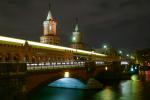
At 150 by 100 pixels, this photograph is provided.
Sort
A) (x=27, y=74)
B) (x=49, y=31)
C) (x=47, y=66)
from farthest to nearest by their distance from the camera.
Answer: (x=49, y=31) → (x=47, y=66) → (x=27, y=74)

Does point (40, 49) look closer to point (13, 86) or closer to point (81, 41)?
point (13, 86)

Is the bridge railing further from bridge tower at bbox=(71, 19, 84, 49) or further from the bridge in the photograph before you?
bridge tower at bbox=(71, 19, 84, 49)

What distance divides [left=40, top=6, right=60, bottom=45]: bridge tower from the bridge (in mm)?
30756

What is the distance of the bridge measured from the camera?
35562mm

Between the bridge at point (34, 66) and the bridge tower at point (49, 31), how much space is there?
30.8 m

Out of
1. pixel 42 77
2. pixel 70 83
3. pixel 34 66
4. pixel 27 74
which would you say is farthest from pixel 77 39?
pixel 27 74

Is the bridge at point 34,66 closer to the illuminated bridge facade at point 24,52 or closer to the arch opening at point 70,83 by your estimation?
the illuminated bridge facade at point 24,52

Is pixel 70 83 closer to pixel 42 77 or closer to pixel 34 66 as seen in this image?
pixel 42 77

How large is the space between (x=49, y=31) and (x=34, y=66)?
333 ft

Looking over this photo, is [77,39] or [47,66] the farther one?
[77,39]

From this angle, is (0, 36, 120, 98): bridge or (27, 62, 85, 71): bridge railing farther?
(27, 62, 85, 71): bridge railing

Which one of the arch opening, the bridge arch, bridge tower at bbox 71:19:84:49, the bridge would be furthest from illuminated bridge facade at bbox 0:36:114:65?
bridge tower at bbox 71:19:84:49

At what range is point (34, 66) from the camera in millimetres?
42906

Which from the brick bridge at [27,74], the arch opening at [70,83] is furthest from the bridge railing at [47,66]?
the arch opening at [70,83]
